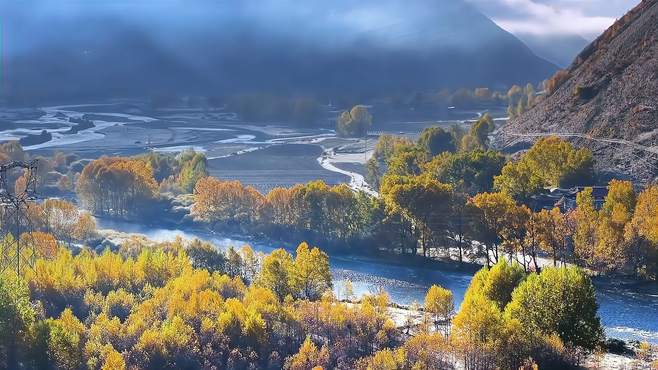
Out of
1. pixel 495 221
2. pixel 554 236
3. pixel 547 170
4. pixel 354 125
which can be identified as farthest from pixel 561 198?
pixel 354 125

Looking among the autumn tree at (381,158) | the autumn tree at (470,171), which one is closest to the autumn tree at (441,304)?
the autumn tree at (470,171)

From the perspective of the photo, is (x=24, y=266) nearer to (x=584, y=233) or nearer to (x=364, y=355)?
(x=364, y=355)

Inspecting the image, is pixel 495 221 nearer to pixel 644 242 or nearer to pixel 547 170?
pixel 644 242

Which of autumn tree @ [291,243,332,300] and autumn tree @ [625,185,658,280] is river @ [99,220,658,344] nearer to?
autumn tree @ [625,185,658,280]

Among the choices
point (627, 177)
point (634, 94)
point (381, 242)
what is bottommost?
point (381, 242)

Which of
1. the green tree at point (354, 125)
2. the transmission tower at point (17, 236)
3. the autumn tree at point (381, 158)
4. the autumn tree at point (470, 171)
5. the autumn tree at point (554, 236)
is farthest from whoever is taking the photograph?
the green tree at point (354, 125)

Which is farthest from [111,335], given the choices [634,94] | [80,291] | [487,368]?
[634,94]

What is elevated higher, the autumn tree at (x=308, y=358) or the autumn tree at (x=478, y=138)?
the autumn tree at (x=478, y=138)

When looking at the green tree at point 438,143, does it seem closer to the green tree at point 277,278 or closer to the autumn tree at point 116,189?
the autumn tree at point 116,189
